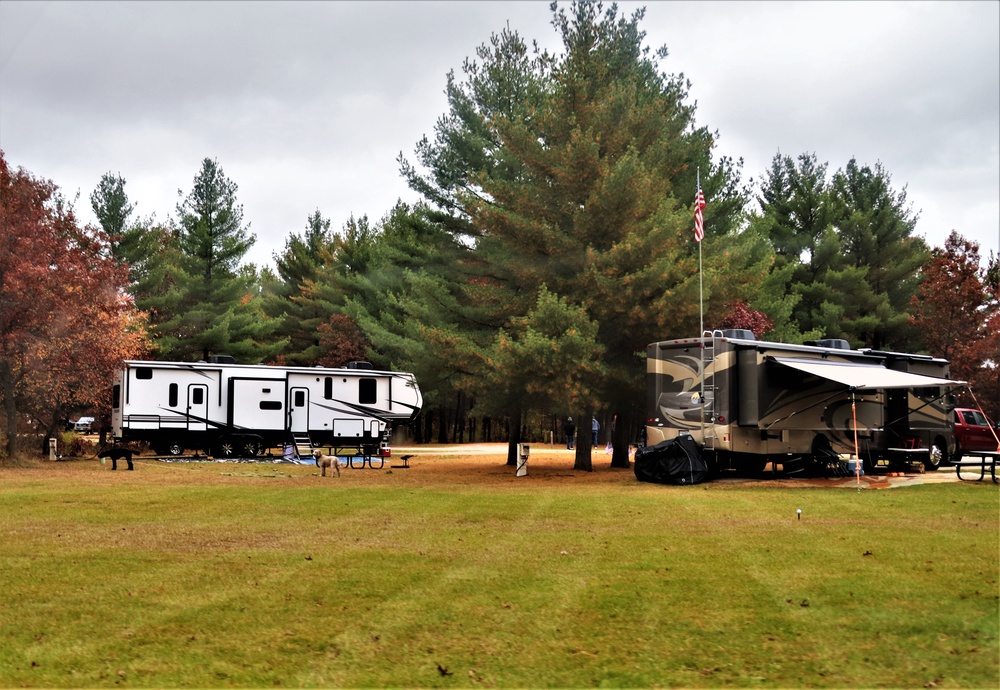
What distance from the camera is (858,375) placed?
66.0 feet

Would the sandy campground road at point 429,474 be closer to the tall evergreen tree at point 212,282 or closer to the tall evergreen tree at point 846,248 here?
the tall evergreen tree at point 212,282

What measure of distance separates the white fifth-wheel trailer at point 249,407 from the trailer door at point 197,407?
1.2 inches

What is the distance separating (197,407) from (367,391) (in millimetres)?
5127

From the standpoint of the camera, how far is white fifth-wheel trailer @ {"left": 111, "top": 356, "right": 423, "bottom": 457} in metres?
29.2

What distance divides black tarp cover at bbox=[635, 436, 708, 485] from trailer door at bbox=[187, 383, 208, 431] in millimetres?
14964

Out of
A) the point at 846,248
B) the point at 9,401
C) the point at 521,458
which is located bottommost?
the point at 521,458

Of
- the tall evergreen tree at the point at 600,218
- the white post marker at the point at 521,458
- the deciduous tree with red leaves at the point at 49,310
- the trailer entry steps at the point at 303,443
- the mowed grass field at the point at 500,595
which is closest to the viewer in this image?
the mowed grass field at the point at 500,595

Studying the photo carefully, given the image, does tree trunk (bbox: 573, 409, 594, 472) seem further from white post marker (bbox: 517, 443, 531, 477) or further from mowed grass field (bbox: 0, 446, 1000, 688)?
mowed grass field (bbox: 0, 446, 1000, 688)

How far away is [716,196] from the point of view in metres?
29.3

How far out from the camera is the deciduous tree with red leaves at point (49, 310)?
2464 centimetres

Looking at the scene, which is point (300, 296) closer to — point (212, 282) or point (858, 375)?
point (212, 282)

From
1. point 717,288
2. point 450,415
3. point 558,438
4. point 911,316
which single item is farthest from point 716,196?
point 450,415

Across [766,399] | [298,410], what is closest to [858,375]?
[766,399]

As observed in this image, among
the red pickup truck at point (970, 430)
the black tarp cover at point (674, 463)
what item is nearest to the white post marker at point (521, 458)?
the black tarp cover at point (674, 463)
